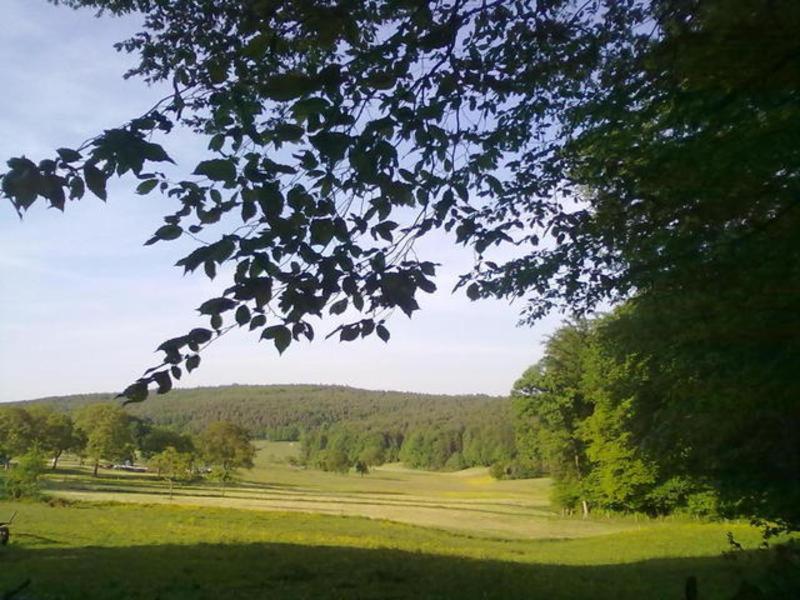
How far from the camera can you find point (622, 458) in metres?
43.2

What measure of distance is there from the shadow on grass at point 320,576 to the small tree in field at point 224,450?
5121 cm

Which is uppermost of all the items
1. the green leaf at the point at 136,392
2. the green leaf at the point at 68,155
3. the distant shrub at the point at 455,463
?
the green leaf at the point at 68,155

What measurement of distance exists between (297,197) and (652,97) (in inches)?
199

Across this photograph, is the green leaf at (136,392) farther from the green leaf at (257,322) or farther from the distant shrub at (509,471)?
the distant shrub at (509,471)

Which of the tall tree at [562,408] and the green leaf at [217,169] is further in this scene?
the tall tree at [562,408]

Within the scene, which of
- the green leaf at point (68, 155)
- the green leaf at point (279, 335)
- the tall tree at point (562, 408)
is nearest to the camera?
the green leaf at point (68, 155)

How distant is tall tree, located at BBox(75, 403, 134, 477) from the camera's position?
6462 centimetres

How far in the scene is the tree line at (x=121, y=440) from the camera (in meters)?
63.5

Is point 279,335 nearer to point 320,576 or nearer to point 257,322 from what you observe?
point 257,322

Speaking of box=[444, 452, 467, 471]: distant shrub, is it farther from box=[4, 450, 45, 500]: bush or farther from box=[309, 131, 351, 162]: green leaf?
box=[309, 131, 351, 162]: green leaf

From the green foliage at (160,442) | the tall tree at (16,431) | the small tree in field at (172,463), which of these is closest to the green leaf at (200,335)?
the tall tree at (16,431)

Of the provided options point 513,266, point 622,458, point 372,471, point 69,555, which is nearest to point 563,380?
point 622,458

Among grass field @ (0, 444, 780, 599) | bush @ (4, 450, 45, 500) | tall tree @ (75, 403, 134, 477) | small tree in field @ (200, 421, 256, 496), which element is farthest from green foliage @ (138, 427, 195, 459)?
bush @ (4, 450, 45, 500)

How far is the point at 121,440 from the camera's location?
6619 centimetres
